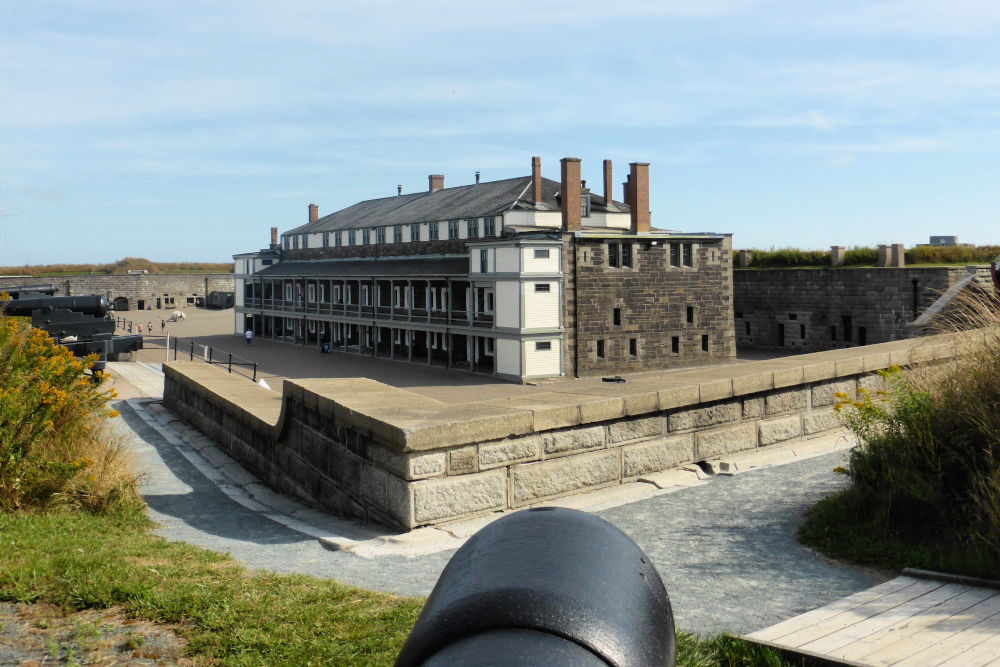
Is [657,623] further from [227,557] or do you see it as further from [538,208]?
[538,208]

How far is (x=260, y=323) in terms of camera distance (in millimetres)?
69000

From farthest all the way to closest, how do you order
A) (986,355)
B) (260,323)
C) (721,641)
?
(260,323)
(986,355)
(721,641)

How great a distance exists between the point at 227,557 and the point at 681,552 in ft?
10.5

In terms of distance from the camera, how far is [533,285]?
40062 mm

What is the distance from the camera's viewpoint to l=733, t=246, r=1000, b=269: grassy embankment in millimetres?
45625

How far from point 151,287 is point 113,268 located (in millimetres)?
13989

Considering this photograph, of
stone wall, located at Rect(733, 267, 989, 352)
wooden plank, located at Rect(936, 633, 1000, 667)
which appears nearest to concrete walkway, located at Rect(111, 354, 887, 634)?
wooden plank, located at Rect(936, 633, 1000, 667)

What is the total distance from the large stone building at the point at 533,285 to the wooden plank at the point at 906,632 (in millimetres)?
34930

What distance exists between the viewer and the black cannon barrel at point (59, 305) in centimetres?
2638

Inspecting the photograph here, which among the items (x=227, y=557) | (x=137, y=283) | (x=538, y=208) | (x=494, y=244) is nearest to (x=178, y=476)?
(x=227, y=557)

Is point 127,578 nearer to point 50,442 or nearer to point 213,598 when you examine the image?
point 213,598

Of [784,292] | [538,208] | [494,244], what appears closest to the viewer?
[494,244]

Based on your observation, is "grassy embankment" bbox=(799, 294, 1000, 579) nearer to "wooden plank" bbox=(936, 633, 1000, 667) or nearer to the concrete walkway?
the concrete walkway

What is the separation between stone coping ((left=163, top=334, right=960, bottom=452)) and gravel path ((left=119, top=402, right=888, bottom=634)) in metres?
0.83
